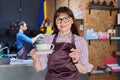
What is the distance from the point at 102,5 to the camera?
4461 millimetres

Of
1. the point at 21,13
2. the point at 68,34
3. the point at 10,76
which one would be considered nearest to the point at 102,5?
the point at 10,76

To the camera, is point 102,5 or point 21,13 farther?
point 21,13

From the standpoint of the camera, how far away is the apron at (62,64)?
5.62ft

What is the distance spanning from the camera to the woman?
1711mm

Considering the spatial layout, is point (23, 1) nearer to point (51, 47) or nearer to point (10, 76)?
point (10, 76)

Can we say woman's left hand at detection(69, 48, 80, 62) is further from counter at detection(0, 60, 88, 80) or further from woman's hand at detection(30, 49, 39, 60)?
counter at detection(0, 60, 88, 80)

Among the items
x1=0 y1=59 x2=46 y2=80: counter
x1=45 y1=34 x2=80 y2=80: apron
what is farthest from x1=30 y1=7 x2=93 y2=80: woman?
x1=0 y1=59 x2=46 y2=80: counter

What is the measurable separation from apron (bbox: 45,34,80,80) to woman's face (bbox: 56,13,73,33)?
4.8 inches

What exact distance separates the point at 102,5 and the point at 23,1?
375 cm

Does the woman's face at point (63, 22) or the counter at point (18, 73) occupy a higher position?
the woman's face at point (63, 22)

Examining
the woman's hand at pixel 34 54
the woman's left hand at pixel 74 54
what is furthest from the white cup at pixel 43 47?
the woman's left hand at pixel 74 54

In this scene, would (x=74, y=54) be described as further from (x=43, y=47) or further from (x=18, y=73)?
(x=18, y=73)

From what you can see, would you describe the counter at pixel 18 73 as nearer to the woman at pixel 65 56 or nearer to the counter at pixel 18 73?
the counter at pixel 18 73

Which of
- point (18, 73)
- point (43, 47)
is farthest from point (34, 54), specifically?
point (18, 73)
